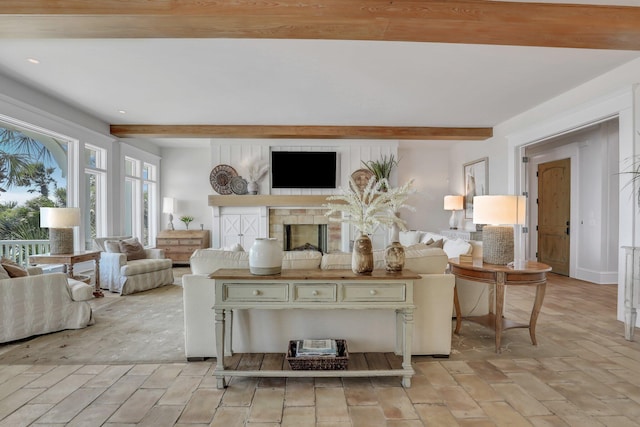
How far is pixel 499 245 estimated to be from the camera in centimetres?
295

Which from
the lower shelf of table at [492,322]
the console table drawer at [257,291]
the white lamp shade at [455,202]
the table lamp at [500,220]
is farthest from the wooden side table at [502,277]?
the white lamp shade at [455,202]

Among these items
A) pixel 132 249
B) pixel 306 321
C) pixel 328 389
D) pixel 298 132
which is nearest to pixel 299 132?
pixel 298 132

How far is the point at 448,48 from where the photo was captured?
3074 millimetres

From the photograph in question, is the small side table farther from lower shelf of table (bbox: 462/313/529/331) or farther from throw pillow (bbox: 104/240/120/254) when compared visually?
lower shelf of table (bbox: 462/313/529/331)

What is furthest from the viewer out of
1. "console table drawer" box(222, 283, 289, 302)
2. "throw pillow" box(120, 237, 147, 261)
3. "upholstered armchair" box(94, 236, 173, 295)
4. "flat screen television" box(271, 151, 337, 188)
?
"flat screen television" box(271, 151, 337, 188)

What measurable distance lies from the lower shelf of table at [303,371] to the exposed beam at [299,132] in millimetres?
4283

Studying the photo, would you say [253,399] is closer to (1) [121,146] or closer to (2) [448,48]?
(2) [448,48]

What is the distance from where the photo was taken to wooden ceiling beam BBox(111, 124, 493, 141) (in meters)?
5.92

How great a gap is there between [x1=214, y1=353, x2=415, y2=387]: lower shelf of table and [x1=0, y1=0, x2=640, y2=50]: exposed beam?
2365 mm

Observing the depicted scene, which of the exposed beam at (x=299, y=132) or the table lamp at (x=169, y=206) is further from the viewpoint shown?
the table lamp at (x=169, y=206)

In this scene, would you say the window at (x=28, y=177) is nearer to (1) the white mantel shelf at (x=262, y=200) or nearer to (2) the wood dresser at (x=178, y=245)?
(2) the wood dresser at (x=178, y=245)

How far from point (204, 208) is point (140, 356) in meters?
5.37

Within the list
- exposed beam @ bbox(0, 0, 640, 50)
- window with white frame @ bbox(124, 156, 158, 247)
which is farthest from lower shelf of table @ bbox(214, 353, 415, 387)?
window with white frame @ bbox(124, 156, 158, 247)

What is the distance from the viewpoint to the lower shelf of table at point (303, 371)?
2143 mm
